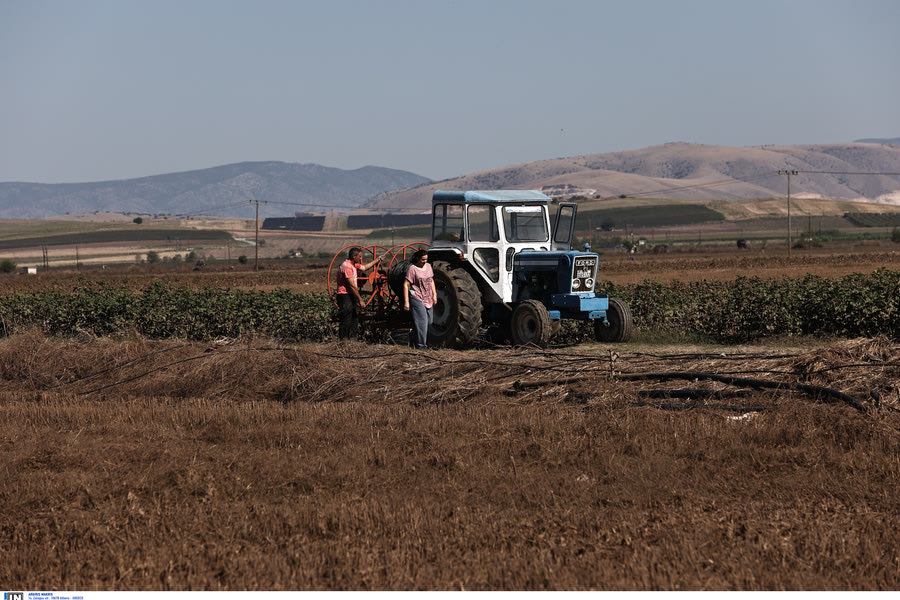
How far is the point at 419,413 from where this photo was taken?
9.23 meters

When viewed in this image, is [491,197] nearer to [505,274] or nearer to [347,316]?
[505,274]

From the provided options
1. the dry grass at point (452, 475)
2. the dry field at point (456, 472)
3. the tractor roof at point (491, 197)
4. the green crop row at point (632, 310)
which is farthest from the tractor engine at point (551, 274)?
the dry field at point (456, 472)

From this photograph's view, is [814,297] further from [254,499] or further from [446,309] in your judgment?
[254,499]

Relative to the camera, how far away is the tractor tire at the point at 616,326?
1493 cm

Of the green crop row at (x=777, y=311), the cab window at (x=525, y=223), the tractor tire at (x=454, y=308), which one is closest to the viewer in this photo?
the tractor tire at (x=454, y=308)

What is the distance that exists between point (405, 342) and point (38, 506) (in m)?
8.70

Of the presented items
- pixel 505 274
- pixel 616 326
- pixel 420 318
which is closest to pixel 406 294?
pixel 420 318

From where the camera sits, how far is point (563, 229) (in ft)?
49.9

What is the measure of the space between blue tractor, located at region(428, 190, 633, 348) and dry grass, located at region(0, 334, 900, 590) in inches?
107

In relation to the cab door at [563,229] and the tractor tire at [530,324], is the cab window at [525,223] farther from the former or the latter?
the tractor tire at [530,324]

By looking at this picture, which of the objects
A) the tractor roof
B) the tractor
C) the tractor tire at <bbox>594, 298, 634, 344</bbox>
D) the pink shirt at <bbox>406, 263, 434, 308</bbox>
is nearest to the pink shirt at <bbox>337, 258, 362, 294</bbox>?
the tractor

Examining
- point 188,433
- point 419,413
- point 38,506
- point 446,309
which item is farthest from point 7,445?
point 446,309

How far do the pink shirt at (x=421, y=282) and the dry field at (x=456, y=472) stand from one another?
2.08 metres

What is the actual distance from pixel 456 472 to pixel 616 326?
27.2 ft
